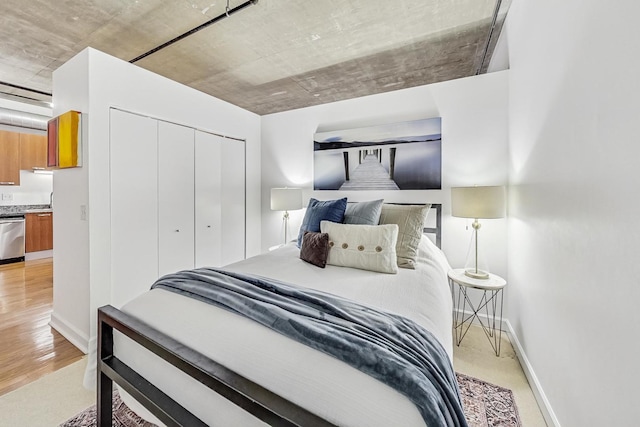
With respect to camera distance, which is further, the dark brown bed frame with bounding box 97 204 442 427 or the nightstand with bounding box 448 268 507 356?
the nightstand with bounding box 448 268 507 356

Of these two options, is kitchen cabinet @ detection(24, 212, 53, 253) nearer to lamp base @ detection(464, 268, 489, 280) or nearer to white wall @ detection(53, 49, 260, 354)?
Answer: white wall @ detection(53, 49, 260, 354)

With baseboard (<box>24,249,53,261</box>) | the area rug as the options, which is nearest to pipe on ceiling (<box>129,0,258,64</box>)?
the area rug

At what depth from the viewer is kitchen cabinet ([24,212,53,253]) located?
4992 mm

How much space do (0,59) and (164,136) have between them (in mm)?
1804

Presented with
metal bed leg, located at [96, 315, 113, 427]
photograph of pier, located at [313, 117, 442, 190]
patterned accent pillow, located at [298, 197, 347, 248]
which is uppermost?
photograph of pier, located at [313, 117, 442, 190]

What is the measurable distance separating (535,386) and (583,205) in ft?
4.21

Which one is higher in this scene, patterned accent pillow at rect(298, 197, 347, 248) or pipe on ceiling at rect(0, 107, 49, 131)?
pipe on ceiling at rect(0, 107, 49, 131)

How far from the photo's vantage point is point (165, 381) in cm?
119

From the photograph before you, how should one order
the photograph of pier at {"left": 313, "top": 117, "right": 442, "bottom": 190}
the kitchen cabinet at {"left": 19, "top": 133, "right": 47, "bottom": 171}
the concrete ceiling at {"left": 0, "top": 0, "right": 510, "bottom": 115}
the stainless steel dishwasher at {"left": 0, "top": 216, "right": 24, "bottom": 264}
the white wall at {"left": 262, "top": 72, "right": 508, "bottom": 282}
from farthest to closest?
the kitchen cabinet at {"left": 19, "top": 133, "right": 47, "bottom": 171} → the stainless steel dishwasher at {"left": 0, "top": 216, "right": 24, "bottom": 264} → the photograph of pier at {"left": 313, "top": 117, "right": 442, "bottom": 190} → the white wall at {"left": 262, "top": 72, "right": 508, "bottom": 282} → the concrete ceiling at {"left": 0, "top": 0, "right": 510, "bottom": 115}

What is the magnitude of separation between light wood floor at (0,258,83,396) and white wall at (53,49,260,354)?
0.61 ft

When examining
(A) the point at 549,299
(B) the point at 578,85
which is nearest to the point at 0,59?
(B) the point at 578,85

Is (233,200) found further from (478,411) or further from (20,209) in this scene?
(20,209)

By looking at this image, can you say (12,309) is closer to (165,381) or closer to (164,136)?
(164,136)

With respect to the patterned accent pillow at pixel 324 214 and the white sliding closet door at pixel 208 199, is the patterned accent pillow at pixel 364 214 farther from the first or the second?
the white sliding closet door at pixel 208 199
